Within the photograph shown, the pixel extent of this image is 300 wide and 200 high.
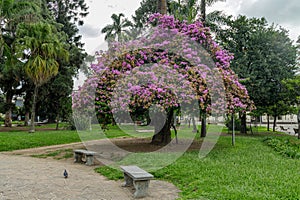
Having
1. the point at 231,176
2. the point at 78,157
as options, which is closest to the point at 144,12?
the point at 78,157

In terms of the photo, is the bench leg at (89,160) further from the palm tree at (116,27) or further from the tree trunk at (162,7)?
the palm tree at (116,27)

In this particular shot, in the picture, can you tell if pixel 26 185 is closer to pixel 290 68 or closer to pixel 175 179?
pixel 175 179

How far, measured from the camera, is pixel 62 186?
607cm

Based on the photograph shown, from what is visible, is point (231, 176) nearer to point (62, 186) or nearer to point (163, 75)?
point (62, 186)

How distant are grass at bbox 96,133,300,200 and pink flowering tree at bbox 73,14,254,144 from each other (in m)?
1.91

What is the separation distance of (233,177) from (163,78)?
3.83 metres

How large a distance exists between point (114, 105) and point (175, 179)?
363 cm

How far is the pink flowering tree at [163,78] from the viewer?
8852 millimetres

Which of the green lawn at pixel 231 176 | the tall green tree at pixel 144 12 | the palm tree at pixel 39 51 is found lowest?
the green lawn at pixel 231 176

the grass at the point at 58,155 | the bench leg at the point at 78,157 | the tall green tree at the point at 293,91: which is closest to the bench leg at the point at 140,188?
the bench leg at the point at 78,157

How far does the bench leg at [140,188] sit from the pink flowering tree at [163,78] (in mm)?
3569

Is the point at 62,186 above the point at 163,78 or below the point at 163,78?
below

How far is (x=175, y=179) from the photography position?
255 inches

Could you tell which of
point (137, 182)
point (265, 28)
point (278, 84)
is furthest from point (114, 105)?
point (265, 28)
